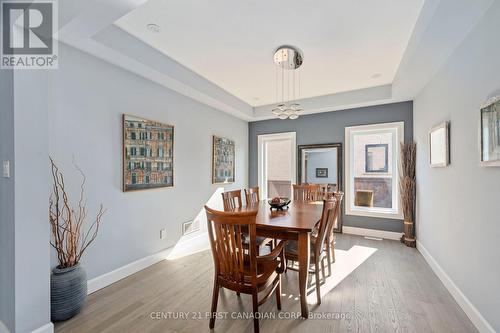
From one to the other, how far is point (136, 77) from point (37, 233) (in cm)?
206

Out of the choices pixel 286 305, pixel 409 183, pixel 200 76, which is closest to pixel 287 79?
pixel 200 76

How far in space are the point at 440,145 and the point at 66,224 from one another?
4199 mm

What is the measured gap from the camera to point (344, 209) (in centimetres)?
446

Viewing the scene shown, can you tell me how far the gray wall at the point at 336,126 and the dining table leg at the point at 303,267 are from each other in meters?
2.91

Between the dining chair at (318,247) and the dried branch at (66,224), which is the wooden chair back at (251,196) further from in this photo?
the dried branch at (66,224)

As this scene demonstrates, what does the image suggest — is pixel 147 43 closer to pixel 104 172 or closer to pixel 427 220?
pixel 104 172

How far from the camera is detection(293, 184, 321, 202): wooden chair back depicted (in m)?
3.75

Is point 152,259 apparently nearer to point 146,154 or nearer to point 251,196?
point 146,154

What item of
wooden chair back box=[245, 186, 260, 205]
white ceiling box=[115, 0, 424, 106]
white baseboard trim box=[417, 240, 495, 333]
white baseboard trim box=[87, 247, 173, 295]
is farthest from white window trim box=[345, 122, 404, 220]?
white baseboard trim box=[87, 247, 173, 295]

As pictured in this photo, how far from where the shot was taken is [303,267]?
6.36 ft

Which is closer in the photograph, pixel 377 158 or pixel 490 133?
pixel 490 133

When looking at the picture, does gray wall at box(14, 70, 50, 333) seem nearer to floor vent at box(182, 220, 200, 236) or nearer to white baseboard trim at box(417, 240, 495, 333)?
floor vent at box(182, 220, 200, 236)

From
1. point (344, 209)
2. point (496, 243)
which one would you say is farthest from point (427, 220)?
point (496, 243)

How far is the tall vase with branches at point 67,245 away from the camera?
185cm
